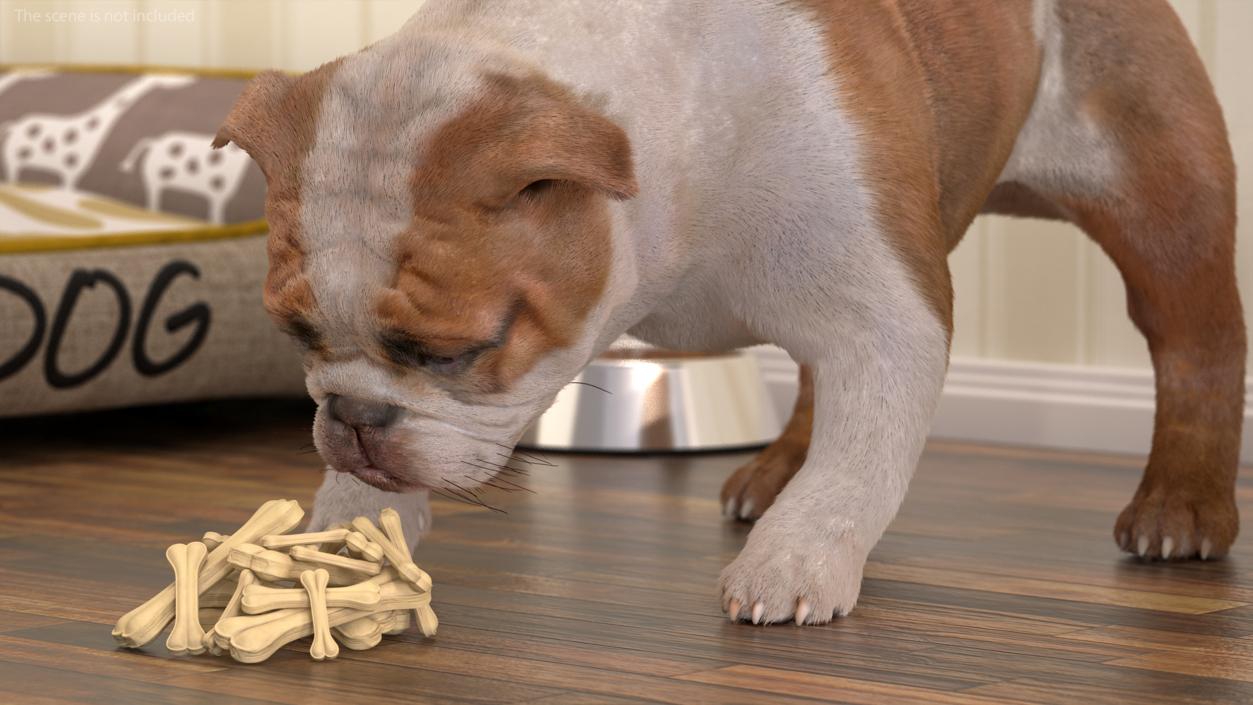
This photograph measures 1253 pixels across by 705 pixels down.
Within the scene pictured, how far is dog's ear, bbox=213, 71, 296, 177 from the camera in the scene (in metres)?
1.23

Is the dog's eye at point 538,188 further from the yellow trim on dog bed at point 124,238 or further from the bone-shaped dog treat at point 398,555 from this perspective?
the yellow trim on dog bed at point 124,238

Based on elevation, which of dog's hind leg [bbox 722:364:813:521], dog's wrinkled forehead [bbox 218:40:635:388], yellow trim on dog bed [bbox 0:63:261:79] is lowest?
dog's hind leg [bbox 722:364:813:521]

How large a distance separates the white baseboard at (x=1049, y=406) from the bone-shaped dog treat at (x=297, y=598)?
1.51m

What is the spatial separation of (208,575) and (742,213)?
1.60 ft

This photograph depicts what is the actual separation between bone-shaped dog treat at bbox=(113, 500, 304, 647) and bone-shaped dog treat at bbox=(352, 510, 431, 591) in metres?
0.05

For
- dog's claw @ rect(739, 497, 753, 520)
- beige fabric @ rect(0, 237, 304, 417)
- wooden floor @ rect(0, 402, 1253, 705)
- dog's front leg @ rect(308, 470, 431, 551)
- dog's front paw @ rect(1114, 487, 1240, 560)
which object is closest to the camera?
wooden floor @ rect(0, 402, 1253, 705)

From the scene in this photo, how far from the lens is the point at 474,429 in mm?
1259

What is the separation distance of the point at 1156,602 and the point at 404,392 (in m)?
0.65

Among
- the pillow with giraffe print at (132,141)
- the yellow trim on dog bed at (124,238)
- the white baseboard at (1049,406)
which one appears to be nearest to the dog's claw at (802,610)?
the white baseboard at (1049,406)

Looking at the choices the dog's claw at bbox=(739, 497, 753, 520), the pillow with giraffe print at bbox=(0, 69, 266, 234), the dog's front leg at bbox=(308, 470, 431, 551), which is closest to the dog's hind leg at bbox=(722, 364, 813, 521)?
the dog's claw at bbox=(739, 497, 753, 520)

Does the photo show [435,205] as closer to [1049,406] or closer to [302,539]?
[302,539]

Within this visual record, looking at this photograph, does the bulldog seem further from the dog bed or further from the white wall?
the dog bed

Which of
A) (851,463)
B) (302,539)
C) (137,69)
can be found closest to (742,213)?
(851,463)

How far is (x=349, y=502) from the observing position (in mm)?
1435
